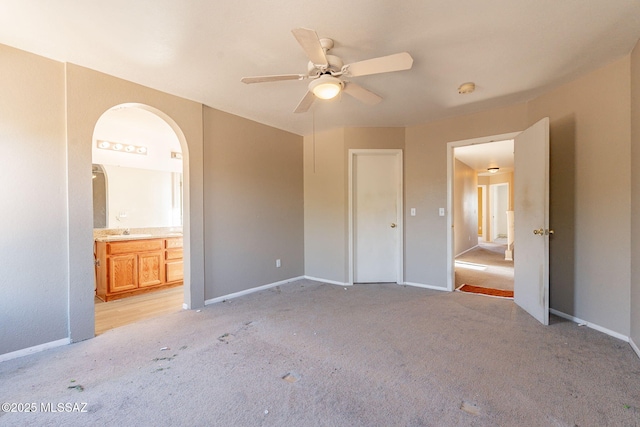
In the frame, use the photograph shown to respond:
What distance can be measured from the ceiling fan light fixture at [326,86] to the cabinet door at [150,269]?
3.30m

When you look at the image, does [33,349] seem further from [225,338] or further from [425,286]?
[425,286]

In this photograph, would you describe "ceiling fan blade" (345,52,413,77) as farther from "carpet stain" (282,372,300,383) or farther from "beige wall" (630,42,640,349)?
"carpet stain" (282,372,300,383)

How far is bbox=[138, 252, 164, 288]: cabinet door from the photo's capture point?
3.83m

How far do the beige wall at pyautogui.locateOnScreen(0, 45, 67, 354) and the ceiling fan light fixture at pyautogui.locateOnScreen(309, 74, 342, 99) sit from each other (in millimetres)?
2132

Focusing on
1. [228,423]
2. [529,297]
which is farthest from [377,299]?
[228,423]

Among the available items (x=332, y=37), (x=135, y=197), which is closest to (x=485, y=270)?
(x=332, y=37)

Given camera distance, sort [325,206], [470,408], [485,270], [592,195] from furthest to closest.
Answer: [485,270], [325,206], [592,195], [470,408]

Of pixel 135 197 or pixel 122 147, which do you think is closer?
pixel 122 147

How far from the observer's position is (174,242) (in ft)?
13.8

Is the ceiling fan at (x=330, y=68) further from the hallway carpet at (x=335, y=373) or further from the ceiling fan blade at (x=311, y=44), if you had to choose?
the hallway carpet at (x=335, y=373)

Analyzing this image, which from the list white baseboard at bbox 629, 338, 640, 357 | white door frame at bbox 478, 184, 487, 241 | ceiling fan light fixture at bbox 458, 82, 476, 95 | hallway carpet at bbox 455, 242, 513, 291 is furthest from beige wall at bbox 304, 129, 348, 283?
white door frame at bbox 478, 184, 487, 241

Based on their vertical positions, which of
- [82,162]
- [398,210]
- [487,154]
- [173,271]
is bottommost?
[173,271]

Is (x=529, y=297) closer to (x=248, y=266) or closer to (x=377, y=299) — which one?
(x=377, y=299)

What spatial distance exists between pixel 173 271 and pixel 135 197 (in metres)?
1.31
